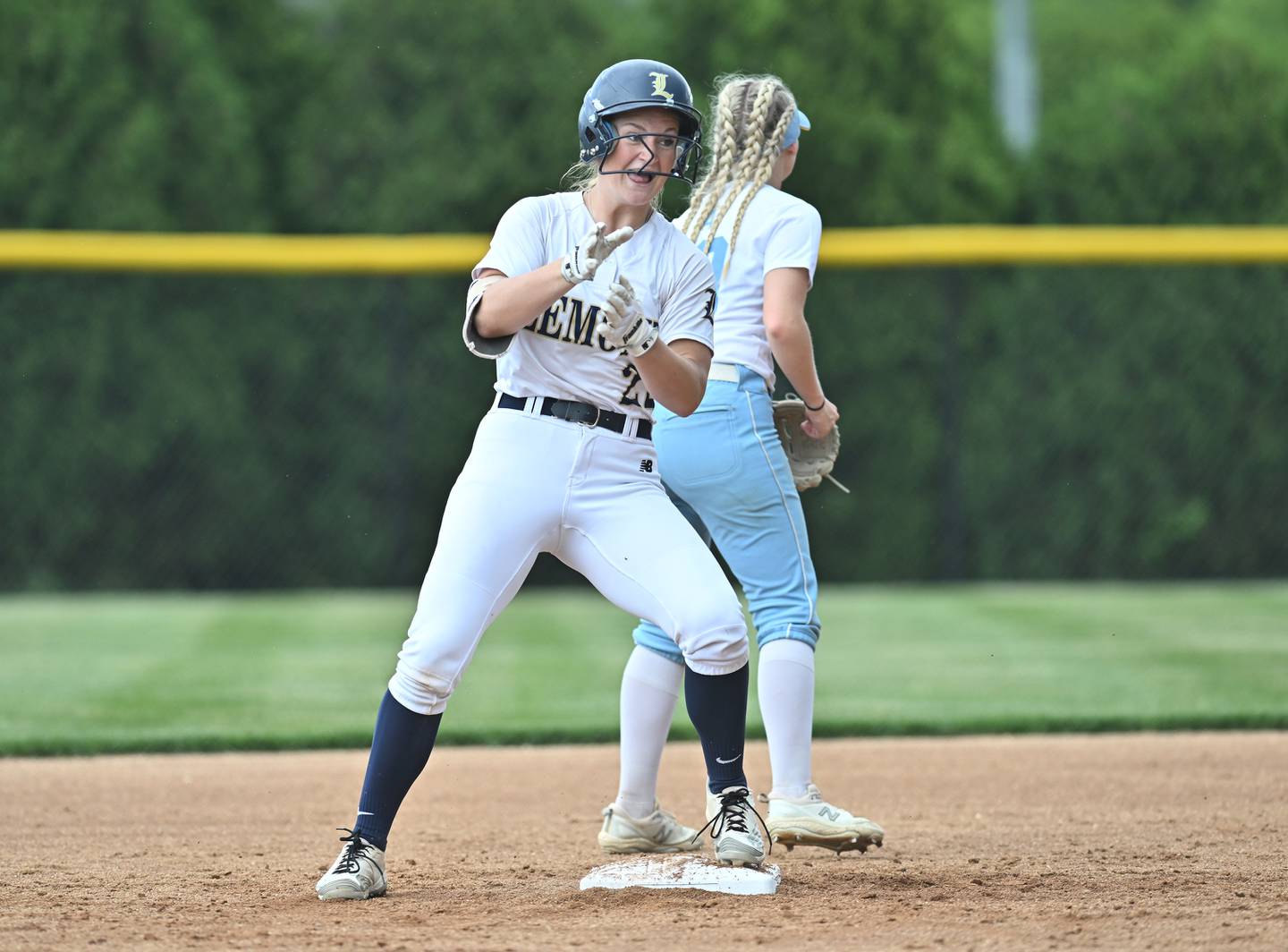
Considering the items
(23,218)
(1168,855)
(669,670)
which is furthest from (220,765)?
(23,218)

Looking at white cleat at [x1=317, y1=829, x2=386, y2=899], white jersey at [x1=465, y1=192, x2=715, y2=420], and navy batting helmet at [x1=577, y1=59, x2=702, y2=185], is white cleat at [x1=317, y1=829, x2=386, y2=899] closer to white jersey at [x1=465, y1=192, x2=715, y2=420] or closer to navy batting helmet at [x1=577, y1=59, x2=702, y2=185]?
white jersey at [x1=465, y1=192, x2=715, y2=420]

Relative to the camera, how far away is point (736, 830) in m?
3.97

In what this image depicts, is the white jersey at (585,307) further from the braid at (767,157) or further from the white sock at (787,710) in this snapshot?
the white sock at (787,710)

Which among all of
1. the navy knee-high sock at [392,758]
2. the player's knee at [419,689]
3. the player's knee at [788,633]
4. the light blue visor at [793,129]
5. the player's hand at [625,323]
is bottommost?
the navy knee-high sock at [392,758]

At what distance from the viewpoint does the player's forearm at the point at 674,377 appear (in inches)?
144

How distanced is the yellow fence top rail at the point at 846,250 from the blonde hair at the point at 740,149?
7235mm

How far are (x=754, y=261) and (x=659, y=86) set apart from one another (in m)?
0.74

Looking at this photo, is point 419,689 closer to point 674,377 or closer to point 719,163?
point 674,377

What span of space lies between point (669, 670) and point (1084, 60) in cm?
2547

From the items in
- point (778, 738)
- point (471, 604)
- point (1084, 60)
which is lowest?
point (778, 738)

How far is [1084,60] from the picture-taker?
2797 cm

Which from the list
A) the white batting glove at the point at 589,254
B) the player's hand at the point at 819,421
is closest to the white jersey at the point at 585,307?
the white batting glove at the point at 589,254

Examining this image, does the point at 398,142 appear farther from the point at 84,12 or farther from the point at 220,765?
the point at 220,765

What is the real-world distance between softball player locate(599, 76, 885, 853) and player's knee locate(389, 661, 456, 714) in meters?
0.73
